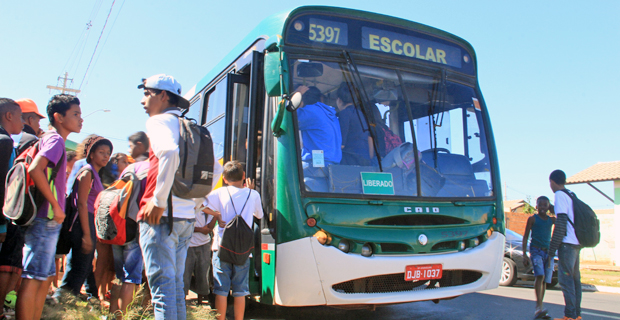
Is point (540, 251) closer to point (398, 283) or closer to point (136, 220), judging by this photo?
point (398, 283)

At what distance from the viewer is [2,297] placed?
382cm

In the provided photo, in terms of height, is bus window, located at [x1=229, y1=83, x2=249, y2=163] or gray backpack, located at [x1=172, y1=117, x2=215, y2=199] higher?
bus window, located at [x1=229, y1=83, x2=249, y2=163]

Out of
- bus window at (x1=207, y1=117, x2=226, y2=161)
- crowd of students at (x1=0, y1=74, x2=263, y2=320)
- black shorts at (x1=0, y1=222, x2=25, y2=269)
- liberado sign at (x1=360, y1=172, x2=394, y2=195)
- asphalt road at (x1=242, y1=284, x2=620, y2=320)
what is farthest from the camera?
asphalt road at (x1=242, y1=284, x2=620, y2=320)

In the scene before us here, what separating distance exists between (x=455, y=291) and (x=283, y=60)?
2864mm

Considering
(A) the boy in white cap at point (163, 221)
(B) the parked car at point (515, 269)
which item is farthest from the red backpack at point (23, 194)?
(B) the parked car at point (515, 269)

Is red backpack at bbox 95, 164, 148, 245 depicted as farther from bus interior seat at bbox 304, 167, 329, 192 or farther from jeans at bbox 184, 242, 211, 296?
bus interior seat at bbox 304, 167, 329, 192

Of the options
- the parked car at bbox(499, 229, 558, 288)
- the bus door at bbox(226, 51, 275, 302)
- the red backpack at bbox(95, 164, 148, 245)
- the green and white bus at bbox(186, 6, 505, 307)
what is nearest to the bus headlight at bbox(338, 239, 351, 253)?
the green and white bus at bbox(186, 6, 505, 307)

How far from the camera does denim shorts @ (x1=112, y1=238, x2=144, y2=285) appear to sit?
13.4 feet

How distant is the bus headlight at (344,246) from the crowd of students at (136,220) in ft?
2.68

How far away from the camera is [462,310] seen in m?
6.50

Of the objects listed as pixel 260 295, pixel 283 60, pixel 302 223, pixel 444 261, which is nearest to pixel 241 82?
pixel 283 60

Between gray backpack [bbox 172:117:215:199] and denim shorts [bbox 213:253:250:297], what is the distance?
54.7 inches

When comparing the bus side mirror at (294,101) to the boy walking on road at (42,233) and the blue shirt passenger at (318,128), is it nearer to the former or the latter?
the blue shirt passenger at (318,128)

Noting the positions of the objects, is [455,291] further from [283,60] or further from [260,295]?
[283,60]
